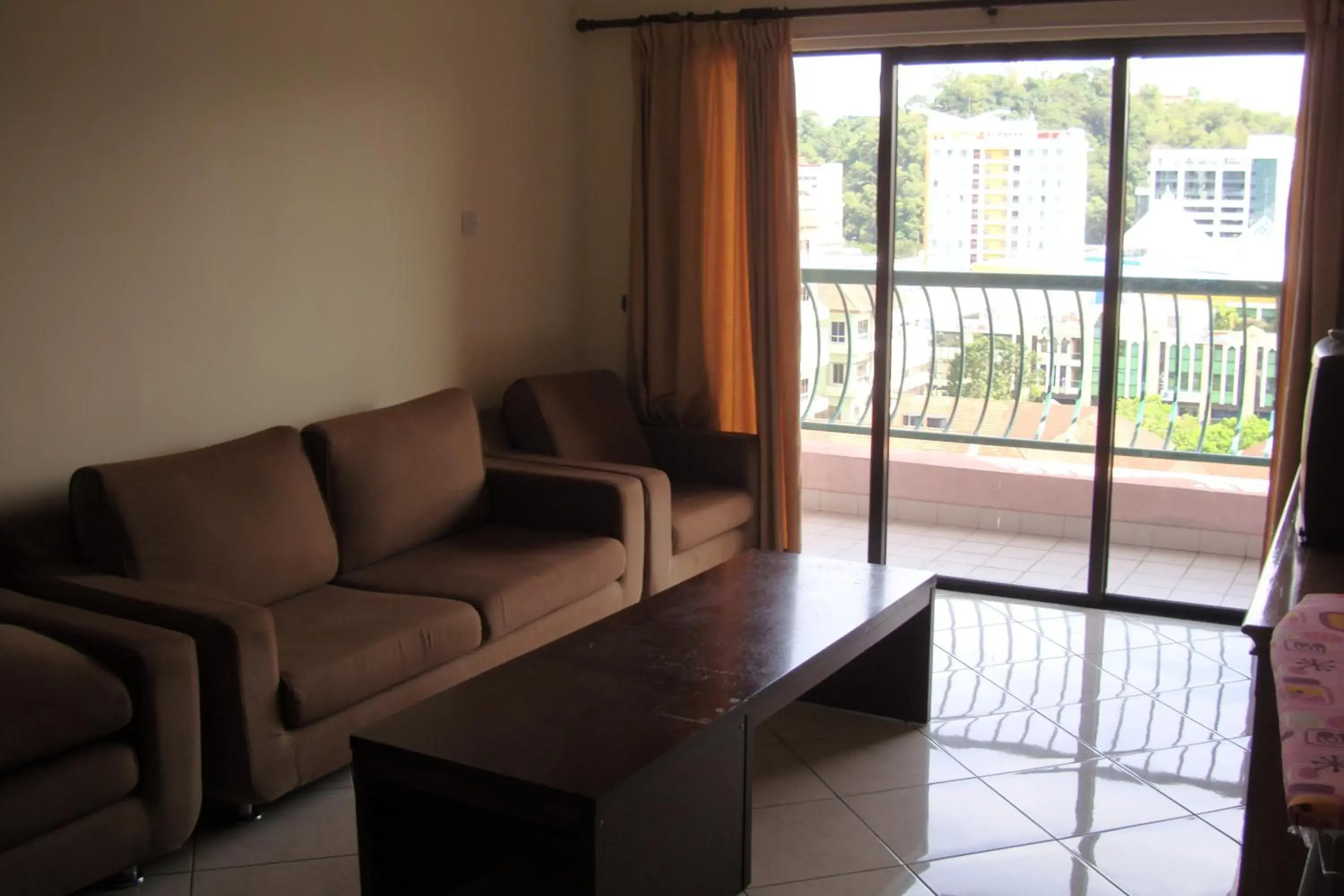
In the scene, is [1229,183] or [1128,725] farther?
[1229,183]

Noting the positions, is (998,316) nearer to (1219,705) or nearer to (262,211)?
(1219,705)

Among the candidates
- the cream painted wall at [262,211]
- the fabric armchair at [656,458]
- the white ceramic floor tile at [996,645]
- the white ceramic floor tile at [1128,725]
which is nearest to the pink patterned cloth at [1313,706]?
the white ceramic floor tile at [1128,725]

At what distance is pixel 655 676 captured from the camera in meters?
2.66

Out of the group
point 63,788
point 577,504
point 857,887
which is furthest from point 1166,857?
point 63,788

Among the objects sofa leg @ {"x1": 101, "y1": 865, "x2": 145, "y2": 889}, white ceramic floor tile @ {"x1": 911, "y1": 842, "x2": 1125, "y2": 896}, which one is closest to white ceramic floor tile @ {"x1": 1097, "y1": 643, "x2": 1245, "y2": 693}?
white ceramic floor tile @ {"x1": 911, "y1": 842, "x2": 1125, "y2": 896}

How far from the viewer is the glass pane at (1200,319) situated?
4266 millimetres

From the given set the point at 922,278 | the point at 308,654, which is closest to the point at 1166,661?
the point at 922,278

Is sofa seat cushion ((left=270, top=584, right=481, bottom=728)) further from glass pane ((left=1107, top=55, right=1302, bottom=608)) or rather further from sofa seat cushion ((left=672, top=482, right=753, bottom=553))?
glass pane ((left=1107, top=55, right=1302, bottom=608))

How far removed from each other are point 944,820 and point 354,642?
145 cm

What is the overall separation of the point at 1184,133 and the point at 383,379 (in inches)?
114

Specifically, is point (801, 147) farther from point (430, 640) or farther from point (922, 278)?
point (430, 640)

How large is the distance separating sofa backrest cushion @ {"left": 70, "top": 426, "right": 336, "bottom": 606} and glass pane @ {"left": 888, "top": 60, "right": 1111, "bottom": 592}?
2.54 m

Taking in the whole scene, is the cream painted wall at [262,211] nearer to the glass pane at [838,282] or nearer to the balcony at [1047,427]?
the glass pane at [838,282]

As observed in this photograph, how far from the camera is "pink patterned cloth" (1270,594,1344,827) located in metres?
1.16
